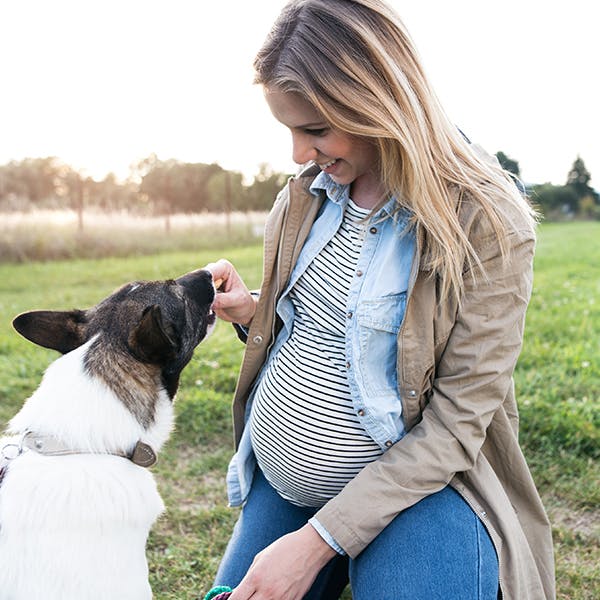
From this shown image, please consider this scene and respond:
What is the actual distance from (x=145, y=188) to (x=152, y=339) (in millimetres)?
12542

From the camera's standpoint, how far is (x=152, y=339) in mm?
2438

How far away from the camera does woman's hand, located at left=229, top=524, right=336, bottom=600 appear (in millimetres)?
2016

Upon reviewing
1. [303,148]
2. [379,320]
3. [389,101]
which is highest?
[389,101]

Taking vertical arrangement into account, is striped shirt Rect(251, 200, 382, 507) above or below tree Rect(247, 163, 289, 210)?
below

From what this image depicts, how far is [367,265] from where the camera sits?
2.31 metres

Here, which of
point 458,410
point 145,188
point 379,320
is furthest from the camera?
point 145,188

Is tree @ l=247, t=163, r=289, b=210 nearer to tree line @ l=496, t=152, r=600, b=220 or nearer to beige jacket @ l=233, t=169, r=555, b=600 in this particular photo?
beige jacket @ l=233, t=169, r=555, b=600

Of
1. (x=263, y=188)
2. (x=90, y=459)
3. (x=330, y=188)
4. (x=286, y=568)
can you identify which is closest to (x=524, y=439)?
(x=330, y=188)

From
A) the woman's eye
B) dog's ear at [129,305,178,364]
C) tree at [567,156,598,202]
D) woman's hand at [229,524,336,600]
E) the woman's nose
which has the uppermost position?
tree at [567,156,598,202]

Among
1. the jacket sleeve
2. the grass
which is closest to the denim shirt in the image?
the jacket sleeve

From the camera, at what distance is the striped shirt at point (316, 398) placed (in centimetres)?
225

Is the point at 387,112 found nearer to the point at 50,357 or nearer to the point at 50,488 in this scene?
the point at 50,488

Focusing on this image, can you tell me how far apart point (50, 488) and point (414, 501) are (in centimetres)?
111

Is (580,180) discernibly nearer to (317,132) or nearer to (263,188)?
(263,188)
